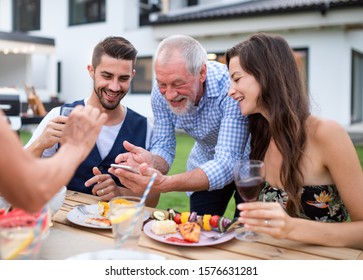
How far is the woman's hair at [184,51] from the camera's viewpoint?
242cm

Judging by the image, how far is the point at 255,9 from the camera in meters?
11.3

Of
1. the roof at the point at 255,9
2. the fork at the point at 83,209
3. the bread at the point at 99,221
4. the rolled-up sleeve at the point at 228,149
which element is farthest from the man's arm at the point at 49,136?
the roof at the point at 255,9

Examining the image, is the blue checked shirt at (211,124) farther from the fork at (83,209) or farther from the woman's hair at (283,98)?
the fork at (83,209)

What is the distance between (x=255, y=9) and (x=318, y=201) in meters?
10.3

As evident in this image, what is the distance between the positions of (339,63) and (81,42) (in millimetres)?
9980

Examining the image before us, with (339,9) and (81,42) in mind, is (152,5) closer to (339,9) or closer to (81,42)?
(81,42)

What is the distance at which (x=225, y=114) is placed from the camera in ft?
8.00

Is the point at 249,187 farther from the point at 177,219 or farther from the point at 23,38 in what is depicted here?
Answer: the point at 23,38

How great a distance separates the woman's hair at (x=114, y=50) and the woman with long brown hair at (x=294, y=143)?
37.6 inches

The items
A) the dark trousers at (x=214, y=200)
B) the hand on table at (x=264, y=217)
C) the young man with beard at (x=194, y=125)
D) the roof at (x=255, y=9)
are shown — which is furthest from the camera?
the roof at (x=255, y=9)

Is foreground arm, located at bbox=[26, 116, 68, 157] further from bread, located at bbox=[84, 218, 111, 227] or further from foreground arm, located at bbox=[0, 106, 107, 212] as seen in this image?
foreground arm, located at bbox=[0, 106, 107, 212]

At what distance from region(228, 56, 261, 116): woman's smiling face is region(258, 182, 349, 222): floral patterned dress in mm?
386

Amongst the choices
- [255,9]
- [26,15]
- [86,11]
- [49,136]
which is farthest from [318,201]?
[26,15]
